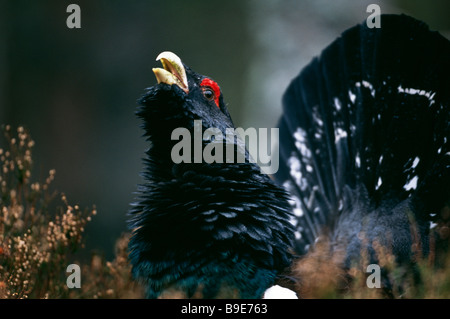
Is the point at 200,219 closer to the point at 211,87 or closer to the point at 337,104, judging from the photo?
the point at 211,87

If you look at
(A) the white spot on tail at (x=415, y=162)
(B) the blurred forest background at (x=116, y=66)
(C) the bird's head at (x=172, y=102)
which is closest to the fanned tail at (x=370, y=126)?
(A) the white spot on tail at (x=415, y=162)

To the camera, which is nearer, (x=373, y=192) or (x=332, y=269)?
(x=332, y=269)

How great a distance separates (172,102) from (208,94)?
9.7 inches

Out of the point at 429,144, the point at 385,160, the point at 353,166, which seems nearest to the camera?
the point at 429,144

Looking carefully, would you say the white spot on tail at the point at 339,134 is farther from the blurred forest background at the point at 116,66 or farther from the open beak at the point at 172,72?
the blurred forest background at the point at 116,66

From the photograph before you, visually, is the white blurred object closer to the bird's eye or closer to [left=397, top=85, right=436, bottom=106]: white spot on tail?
the bird's eye

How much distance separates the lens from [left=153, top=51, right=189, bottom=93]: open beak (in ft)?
7.35

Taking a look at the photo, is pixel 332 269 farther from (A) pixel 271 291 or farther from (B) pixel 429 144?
(B) pixel 429 144

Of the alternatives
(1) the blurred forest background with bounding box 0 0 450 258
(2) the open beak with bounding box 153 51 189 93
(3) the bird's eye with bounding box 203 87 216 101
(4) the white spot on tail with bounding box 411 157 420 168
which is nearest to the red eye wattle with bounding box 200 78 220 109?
(3) the bird's eye with bounding box 203 87 216 101

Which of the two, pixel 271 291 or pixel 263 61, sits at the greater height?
pixel 263 61

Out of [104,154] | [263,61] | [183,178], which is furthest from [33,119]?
[183,178]

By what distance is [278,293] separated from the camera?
1997 mm

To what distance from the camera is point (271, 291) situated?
2006mm
